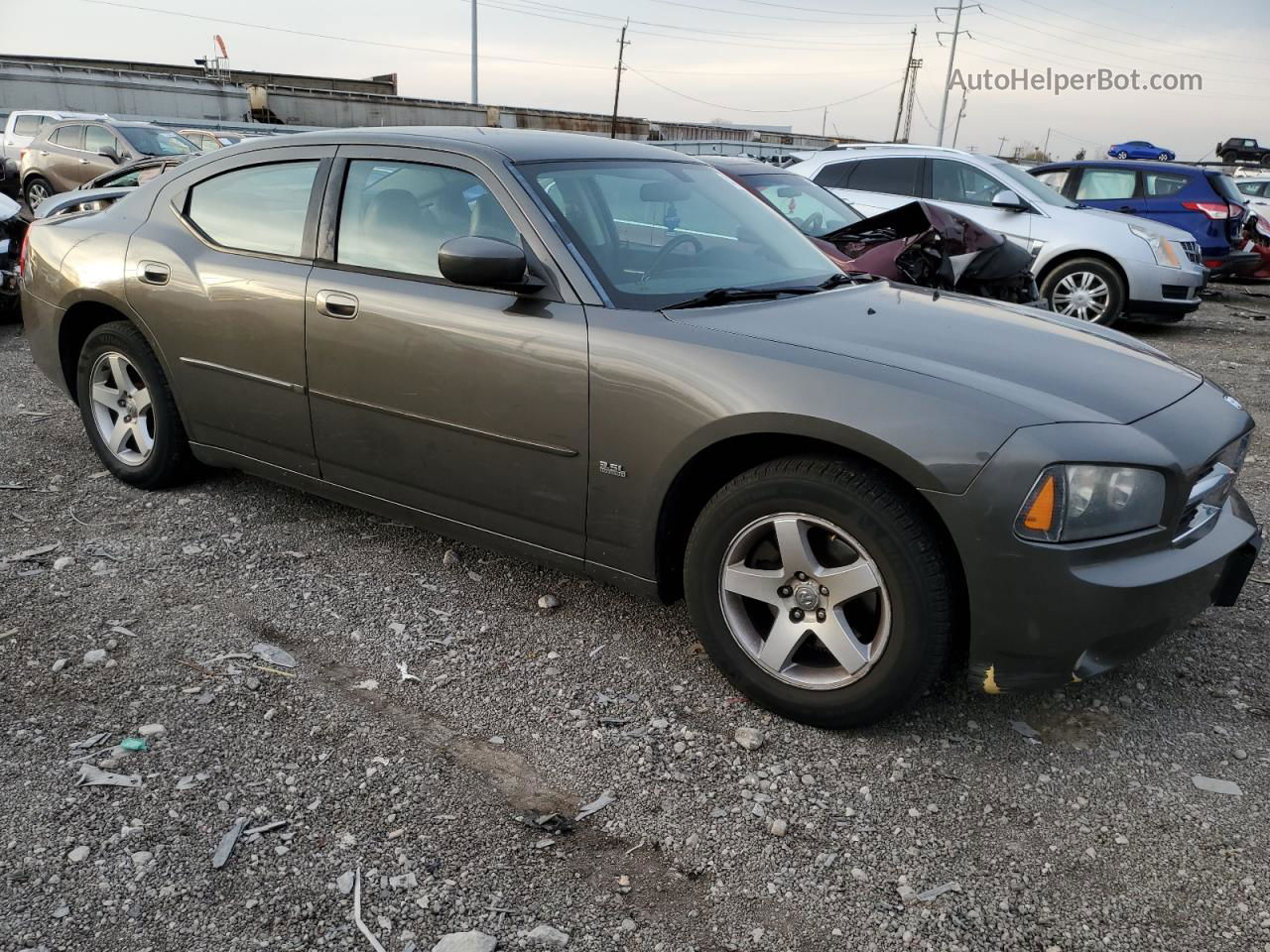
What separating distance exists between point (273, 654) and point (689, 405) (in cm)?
162

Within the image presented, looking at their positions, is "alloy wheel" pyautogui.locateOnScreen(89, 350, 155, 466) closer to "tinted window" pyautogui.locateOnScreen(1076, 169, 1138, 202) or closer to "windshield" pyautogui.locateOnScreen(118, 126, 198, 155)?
"tinted window" pyautogui.locateOnScreen(1076, 169, 1138, 202)

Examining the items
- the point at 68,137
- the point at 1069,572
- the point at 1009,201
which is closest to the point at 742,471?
the point at 1069,572

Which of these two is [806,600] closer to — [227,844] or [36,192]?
[227,844]

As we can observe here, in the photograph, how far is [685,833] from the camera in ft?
7.84

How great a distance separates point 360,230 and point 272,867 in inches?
87.1

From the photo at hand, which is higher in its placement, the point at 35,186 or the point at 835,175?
the point at 835,175

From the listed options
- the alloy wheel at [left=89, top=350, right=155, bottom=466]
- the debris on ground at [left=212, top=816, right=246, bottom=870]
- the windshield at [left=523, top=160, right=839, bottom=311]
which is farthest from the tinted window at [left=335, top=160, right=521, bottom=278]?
the debris on ground at [left=212, top=816, right=246, bottom=870]

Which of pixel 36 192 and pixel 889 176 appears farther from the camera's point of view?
pixel 36 192

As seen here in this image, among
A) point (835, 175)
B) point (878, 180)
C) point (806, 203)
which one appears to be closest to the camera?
point (806, 203)

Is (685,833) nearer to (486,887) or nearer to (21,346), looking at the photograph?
(486,887)

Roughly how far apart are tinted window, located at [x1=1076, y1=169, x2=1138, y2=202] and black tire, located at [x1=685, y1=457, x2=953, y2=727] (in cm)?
1150

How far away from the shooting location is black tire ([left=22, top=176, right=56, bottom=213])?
17.2 m

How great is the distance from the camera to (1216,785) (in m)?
2.60

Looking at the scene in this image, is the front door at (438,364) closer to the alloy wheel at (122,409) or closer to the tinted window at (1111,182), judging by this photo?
the alloy wheel at (122,409)
